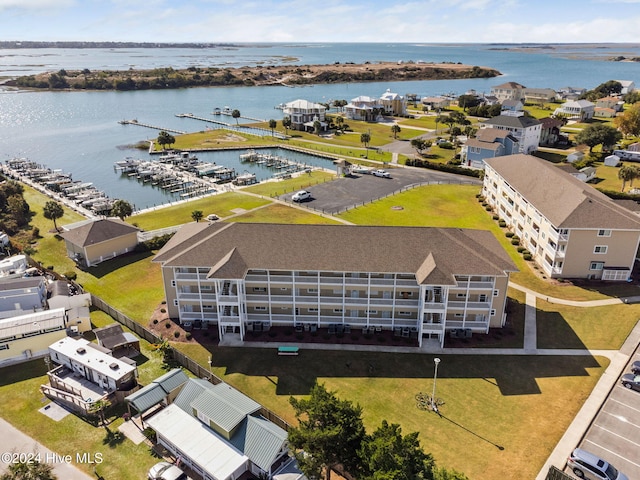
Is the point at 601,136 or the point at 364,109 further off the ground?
the point at 364,109

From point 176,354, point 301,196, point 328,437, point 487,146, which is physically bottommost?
point 176,354

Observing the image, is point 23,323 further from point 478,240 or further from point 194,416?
point 478,240

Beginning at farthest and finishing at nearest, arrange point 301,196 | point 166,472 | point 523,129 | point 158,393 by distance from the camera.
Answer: point 523,129 → point 301,196 → point 158,393 → point 166,472

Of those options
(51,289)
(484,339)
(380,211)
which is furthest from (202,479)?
(380,211)

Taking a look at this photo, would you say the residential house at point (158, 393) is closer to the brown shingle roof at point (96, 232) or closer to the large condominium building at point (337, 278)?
the large condominium building at point (337, 278)

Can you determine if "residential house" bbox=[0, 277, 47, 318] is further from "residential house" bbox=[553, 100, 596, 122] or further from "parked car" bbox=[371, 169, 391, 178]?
"residential house" bbox=[553, 100, 596, 122]

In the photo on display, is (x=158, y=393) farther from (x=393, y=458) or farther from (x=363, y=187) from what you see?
(x=363, y=187)

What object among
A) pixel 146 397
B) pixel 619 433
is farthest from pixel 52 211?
pixel 619 433
